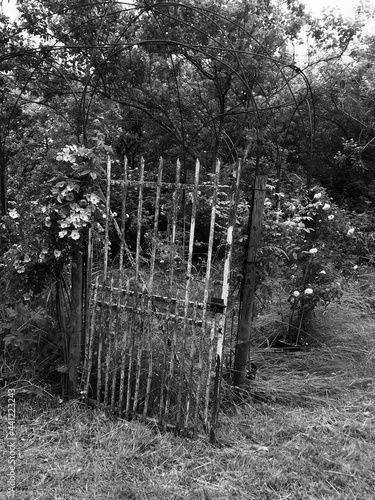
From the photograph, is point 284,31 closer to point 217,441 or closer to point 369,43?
point 369,43

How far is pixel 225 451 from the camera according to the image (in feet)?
8.47

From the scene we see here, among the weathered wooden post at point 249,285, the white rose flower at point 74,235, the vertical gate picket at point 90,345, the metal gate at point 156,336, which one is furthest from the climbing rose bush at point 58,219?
the weathered wooden post at point 249,285

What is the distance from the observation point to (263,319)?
175 inches

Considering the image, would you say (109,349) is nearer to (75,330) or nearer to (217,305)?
(75,330)

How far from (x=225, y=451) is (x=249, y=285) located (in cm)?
116

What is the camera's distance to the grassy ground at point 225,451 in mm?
2244

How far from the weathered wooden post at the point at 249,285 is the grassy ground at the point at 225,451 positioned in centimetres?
21

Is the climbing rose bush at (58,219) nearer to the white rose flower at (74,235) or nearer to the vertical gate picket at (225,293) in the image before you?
the white rose flower at (74,235)

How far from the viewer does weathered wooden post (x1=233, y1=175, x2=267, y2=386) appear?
3023mm

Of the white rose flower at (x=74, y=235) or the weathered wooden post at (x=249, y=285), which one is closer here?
the white rose flower at (x=74, y=235)

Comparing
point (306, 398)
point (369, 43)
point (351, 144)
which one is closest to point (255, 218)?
point (306, 398)

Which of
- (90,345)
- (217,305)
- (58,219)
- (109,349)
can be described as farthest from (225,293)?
(58,219)

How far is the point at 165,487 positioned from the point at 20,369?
59.0 inches

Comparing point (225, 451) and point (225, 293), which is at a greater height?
point (225, 293)
